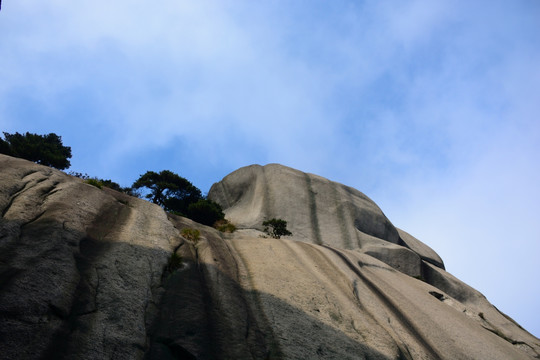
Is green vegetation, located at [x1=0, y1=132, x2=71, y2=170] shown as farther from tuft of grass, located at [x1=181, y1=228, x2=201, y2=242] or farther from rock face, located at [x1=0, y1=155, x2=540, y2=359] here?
tuft of grass, located at [x1=181, y1=228, x2=201, y2=242]

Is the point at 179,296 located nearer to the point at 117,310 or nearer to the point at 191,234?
the point at 117,310

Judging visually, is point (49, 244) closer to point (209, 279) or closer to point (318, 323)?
point (209, 279)

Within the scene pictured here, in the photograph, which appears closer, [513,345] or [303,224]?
[513,345]

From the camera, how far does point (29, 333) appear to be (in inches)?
286

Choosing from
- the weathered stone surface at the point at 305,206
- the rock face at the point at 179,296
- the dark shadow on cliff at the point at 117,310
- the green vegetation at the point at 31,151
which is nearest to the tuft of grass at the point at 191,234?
the rock face at the point at 179,296

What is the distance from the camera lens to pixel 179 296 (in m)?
10.8

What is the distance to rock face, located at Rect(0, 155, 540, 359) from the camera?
8203 millimetres

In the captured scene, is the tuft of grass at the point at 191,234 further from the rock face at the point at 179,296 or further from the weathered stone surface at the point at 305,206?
the weathered stone surface at the point at 305,206

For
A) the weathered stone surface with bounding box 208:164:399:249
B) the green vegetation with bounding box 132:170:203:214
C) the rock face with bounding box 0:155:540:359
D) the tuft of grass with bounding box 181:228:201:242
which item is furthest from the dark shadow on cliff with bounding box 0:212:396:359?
the green vegetation with bounding box 132:170:203:214

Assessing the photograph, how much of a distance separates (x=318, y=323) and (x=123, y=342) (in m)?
5.53

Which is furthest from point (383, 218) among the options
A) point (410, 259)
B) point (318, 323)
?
point (318, 323)

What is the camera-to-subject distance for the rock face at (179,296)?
26.9 feet

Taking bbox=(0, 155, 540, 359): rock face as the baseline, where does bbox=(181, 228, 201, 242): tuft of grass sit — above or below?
above

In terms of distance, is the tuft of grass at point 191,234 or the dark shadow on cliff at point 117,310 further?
the tuft of grass at point 191,234
